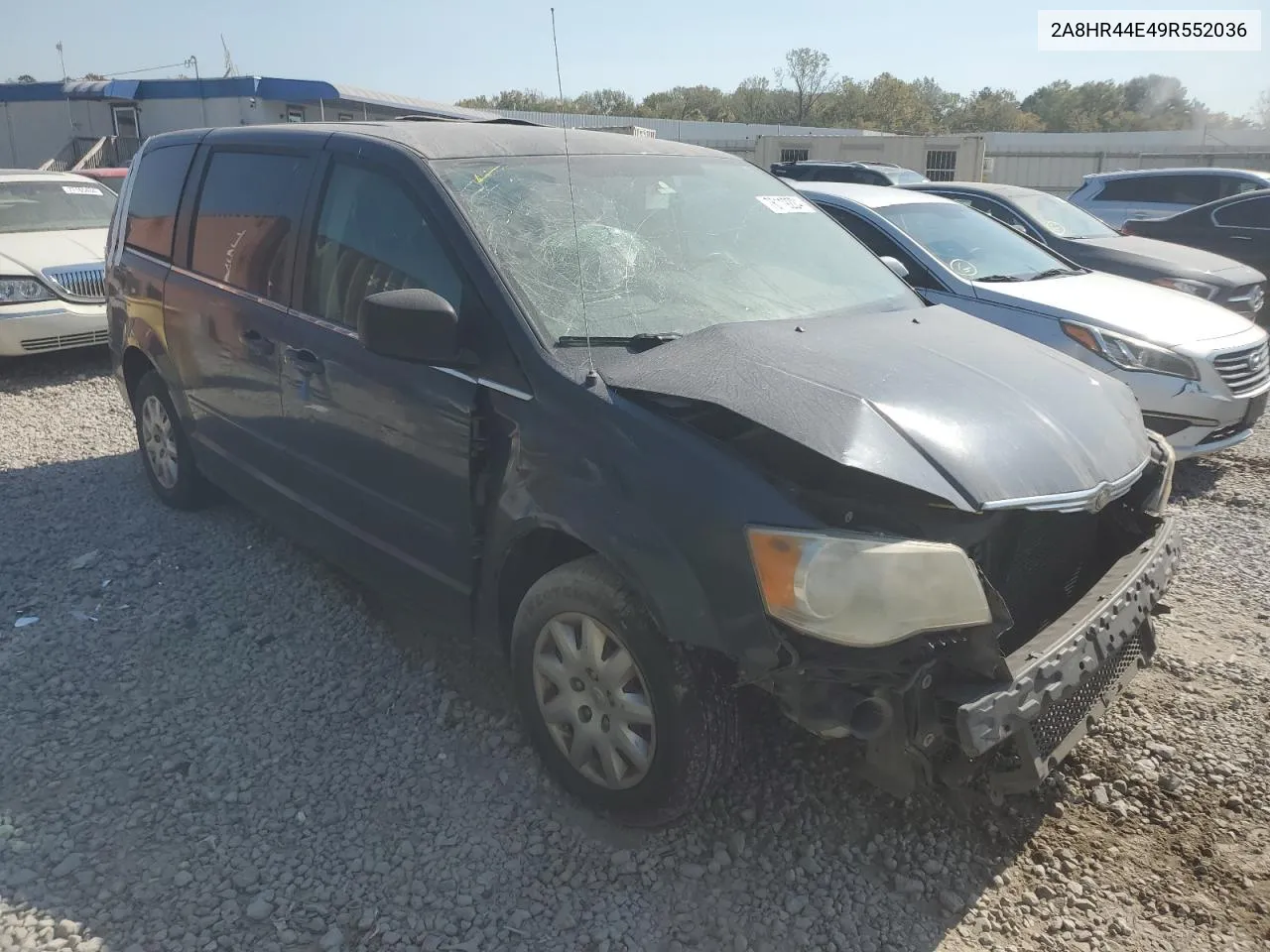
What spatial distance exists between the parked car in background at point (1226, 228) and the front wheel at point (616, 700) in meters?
11.1

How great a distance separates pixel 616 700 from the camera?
106 inches

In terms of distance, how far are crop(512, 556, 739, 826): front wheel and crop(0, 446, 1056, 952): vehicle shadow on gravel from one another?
18 cm

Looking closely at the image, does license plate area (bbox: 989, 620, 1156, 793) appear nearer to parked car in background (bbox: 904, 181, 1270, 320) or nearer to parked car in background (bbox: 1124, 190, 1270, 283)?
parked car in background (bbox: 904, 181, 1270, 320)

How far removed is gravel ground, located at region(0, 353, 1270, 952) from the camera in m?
2.55

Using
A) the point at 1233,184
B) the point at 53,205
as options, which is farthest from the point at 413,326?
the point at 1233,184

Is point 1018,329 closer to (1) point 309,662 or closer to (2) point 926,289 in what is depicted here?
(2) point 926,289

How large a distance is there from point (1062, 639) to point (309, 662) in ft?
8.93

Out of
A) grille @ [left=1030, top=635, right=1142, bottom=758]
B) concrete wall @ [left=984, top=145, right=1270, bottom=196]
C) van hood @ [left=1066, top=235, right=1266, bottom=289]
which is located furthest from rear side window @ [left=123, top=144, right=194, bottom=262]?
concrete wall @ [left=984, top=145, right=1270, bottom=196]

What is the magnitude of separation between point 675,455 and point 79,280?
318 inches

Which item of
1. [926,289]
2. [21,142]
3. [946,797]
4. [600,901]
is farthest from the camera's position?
[21,142]

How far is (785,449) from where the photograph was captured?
2416 millimetres

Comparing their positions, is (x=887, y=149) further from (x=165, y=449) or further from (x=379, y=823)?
(x=379, y=823)

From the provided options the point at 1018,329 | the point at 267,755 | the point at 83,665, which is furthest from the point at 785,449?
the point at 1018,329

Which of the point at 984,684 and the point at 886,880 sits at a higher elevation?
the point at 984,684
